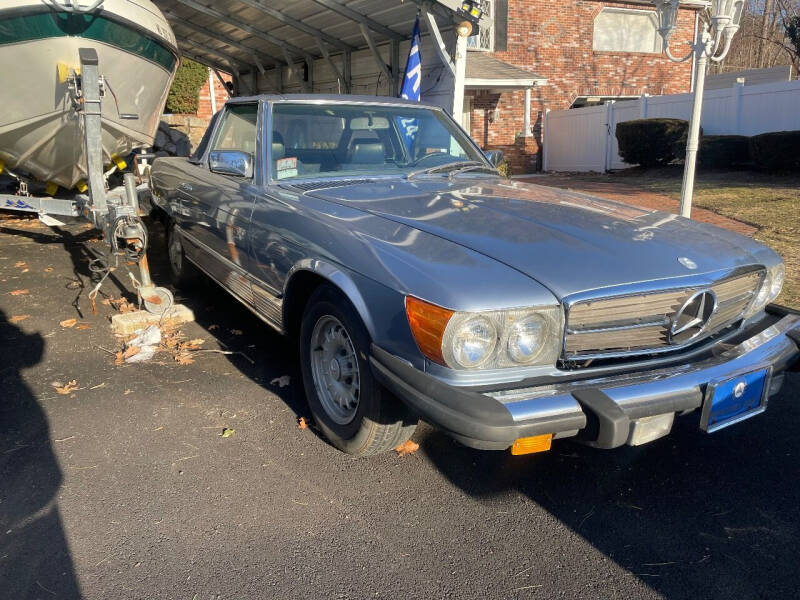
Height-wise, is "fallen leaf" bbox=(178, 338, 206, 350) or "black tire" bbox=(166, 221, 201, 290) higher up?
"black tire" bbox=(166, 221, 201, 290)

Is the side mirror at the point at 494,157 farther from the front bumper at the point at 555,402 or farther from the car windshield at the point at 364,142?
the front bumper at the point at 555,402

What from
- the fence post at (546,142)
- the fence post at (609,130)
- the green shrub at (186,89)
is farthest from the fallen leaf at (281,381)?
the fence post at (546,142)

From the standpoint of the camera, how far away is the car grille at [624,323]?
2.52 m

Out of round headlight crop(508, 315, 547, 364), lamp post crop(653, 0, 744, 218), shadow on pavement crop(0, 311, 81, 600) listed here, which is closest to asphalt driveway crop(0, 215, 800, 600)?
shadow on pavement crop(0, 311, 81, 600)

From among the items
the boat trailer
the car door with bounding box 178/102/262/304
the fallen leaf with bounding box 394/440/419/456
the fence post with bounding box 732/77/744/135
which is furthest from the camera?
the fence post with bounding box 732/77/744/135

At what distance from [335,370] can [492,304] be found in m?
1.16

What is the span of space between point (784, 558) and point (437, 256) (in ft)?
5.83

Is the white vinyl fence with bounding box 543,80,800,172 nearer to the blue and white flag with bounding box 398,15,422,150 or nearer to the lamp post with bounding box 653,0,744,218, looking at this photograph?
the lamp post with bounding box 653,0,744,218

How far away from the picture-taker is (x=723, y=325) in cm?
299

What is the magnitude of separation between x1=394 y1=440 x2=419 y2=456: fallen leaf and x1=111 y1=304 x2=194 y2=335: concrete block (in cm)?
275

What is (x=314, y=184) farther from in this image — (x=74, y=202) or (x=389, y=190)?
(x=74, y=202)

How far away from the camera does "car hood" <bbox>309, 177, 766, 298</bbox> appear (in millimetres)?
2631

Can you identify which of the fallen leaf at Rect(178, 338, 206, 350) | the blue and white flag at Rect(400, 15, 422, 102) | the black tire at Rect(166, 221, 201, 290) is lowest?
the fallen leaf at Rect(178, 338, 206, 350)

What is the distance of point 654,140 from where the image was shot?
54.6 ft
